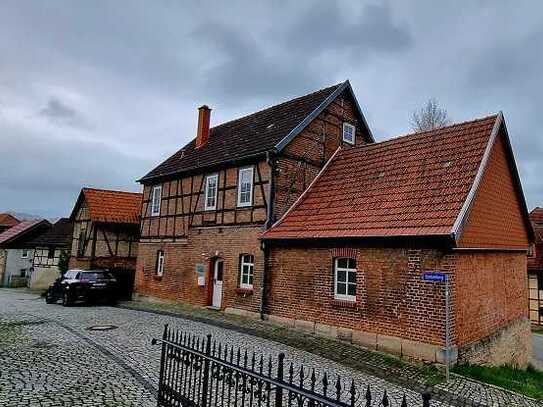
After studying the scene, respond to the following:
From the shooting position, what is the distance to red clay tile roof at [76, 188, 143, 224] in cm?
2521

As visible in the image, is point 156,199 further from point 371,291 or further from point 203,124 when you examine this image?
point 371,291

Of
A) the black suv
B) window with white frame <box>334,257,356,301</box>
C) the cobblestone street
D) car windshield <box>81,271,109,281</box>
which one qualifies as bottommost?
the cobblestone street

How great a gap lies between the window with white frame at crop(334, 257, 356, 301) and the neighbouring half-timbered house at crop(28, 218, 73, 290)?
2709cm

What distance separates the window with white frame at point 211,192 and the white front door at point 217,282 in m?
2.42

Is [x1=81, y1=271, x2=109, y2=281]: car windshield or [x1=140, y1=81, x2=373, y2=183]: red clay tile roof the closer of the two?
[x1=140, y1=81, x2=373, y2=183]: red clay tile roof

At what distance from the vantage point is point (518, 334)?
47.5 ft

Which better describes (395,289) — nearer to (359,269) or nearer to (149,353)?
(359,269)

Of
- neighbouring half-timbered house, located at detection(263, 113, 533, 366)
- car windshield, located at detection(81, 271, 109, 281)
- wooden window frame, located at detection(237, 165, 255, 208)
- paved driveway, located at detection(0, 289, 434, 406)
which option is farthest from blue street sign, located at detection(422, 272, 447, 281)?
car windshield, located at detection(81, 271, 109, 281)

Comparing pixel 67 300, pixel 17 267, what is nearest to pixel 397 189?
pixel 67 300

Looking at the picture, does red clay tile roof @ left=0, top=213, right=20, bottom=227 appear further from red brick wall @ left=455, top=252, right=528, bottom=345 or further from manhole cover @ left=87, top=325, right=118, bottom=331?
red brick wall @ left=455, top=252, right=528, bottom=345

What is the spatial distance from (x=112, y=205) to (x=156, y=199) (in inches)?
231

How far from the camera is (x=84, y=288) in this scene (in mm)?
19531

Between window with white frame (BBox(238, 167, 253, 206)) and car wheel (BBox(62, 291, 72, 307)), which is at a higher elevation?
window with white frame (BBox(238, 167, 253, 206))

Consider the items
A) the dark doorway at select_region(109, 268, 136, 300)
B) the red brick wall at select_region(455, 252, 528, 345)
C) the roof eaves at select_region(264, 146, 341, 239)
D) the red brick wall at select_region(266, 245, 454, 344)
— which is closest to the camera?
the red brick wall at select_region(266, 245, 454, 344)
